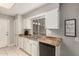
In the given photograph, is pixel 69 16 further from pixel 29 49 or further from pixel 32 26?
pixel 29 49

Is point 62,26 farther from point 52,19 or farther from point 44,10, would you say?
point 44,10

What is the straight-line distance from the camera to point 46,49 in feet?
4.58

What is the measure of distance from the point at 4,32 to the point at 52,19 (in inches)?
34.5

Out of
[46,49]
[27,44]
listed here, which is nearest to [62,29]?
[46,49]

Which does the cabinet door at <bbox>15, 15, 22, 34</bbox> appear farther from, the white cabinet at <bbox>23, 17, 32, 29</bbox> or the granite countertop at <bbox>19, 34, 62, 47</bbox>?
the granite countertop at <bbox>19, 34, 62, 47</bbox>

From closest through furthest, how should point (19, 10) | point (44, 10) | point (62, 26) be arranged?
point (62, 26), point (44, 10), point (19, 10)

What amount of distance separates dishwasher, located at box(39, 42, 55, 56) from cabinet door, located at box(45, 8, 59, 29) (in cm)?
31

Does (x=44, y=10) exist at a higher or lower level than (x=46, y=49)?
higher

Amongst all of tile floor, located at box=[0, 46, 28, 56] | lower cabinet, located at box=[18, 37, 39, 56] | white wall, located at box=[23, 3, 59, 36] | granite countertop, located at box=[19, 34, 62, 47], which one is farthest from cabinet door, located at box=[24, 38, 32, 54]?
white wall, located at box=[23, 3, 59, 36]

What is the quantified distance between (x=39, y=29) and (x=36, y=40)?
0.66ft

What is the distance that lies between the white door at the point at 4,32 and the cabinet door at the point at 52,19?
2.40 ft

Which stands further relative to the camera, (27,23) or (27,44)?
(27,44)

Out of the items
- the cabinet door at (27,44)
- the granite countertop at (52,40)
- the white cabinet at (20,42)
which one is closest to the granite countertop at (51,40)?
the granite countertop at (52,40)

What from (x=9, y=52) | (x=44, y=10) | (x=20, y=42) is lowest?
(x=9, y=52)
